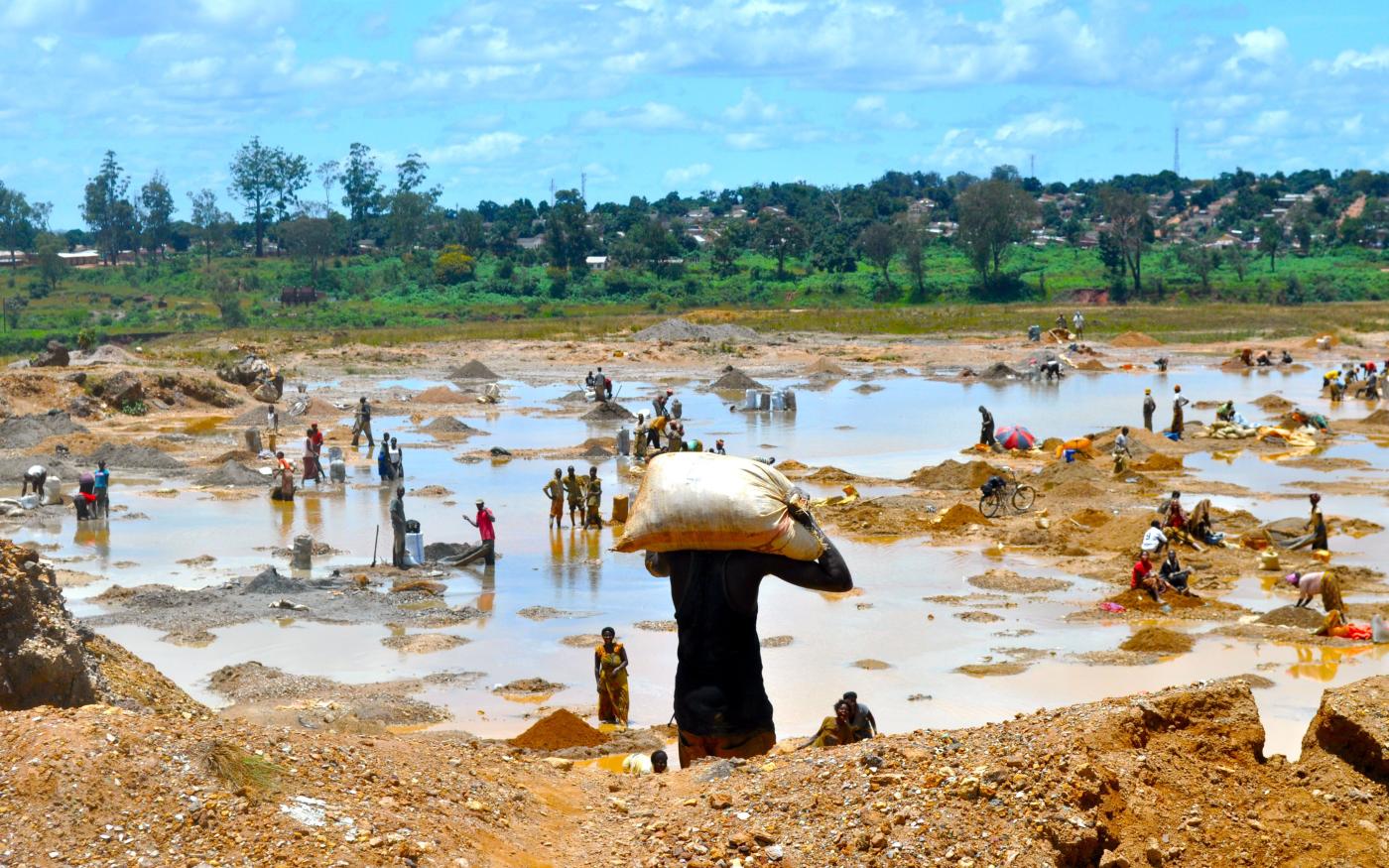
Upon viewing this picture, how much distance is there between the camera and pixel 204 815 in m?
6.54

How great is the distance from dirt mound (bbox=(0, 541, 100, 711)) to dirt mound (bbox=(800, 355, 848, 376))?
48.3 meters

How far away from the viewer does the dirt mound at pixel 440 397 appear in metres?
48.0

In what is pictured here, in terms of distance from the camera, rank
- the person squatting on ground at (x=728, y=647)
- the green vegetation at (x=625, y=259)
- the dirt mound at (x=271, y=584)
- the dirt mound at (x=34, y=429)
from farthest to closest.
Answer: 1. the green vegetation at (x=625, y=259)
2. the dirt mound at (x=34, y=429)
3. the dirt mound at (x=271, y=584)
4. the person squatting on ground at (x=728, y=647)

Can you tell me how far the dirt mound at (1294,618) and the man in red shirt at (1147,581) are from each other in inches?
51.6

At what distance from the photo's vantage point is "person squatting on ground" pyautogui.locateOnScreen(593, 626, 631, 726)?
13.7 m

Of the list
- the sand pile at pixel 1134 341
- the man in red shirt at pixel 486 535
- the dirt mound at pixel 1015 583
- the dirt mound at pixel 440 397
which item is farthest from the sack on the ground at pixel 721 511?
the sand pile at pixel 1134 341

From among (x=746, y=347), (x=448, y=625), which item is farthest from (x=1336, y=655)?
(x=746, y=347)

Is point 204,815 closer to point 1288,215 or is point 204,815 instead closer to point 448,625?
point 448,625

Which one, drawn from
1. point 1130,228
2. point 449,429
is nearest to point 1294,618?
point 449,429

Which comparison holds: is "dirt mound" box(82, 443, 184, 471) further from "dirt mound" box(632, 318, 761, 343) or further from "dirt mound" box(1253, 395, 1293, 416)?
"dirt mound" box(632, 318, 761, 343)

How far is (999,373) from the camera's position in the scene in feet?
183

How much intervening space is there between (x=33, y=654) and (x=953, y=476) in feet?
73.9

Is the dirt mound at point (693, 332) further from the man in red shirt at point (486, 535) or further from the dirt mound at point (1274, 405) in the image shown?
the man in red shirt at point (486, 535)

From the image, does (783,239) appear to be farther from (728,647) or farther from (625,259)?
(728,647)
